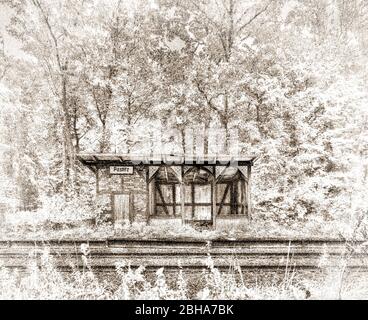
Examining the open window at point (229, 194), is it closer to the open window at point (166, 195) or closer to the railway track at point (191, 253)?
the open window at point (166, 195)

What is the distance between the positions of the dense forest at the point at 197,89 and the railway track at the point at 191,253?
5.75 meters

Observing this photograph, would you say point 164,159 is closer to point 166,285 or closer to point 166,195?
point 166,195

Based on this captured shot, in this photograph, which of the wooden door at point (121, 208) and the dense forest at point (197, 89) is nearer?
the wooden door at point (121, 208)

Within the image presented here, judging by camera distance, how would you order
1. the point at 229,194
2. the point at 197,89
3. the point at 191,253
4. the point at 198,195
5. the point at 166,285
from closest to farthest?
the point at 166,285 → the point at 191,253 → the point at 198,195 → the point at 229,194 → the point at 197,89

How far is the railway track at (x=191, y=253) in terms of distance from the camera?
7977mm

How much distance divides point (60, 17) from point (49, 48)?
5.27 feet

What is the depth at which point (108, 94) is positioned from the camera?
19.5 m

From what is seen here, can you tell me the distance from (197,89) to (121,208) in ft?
26.7

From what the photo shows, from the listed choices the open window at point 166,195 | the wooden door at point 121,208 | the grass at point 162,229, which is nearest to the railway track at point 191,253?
the grass at point 162,229

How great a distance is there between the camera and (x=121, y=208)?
14297mm

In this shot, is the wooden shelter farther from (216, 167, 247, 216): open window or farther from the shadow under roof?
(216, 167, 247, 216): open window

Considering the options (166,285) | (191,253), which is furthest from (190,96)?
(166,285)
